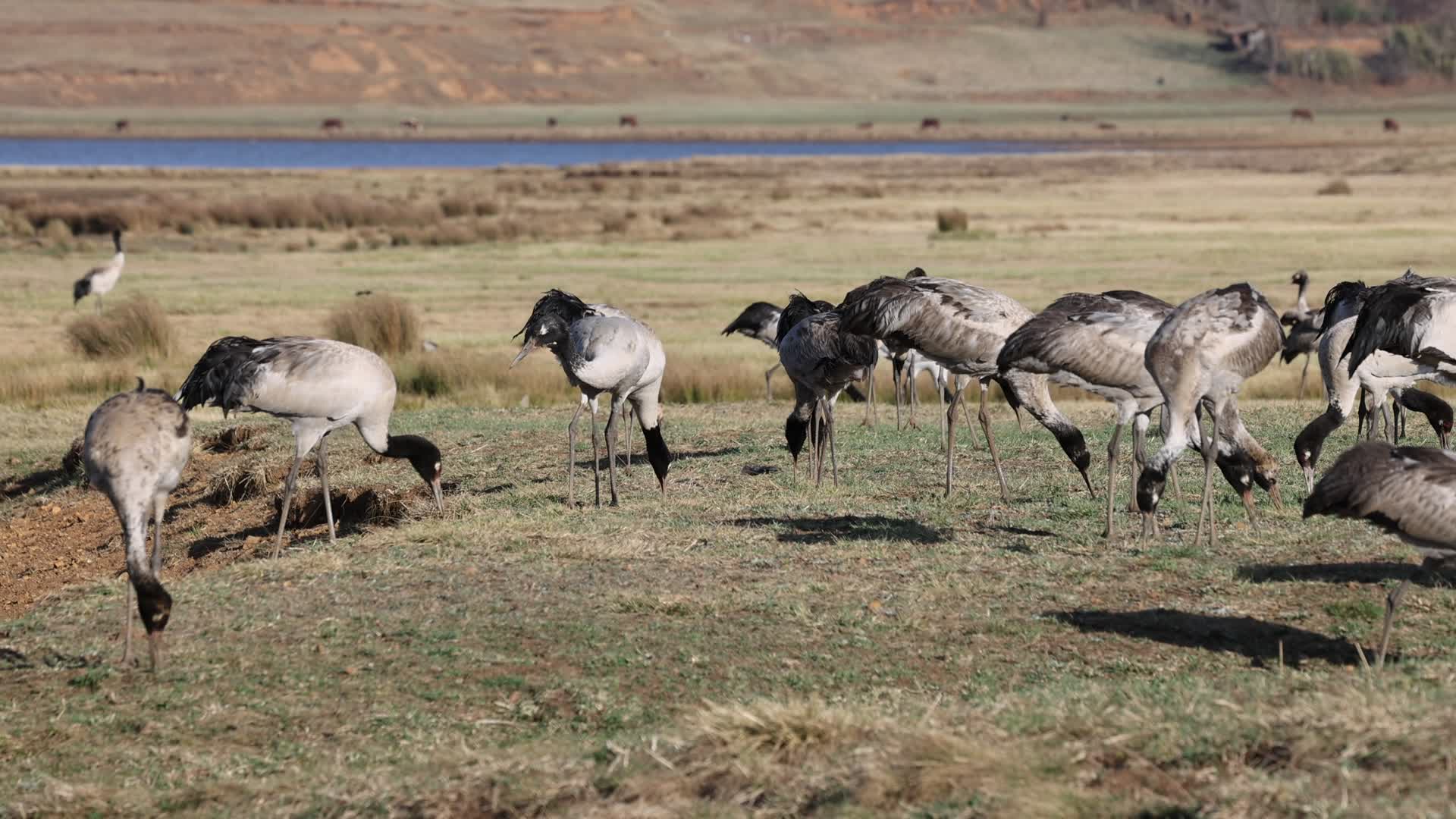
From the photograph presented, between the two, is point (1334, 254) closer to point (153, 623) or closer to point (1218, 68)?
point (153, 623)

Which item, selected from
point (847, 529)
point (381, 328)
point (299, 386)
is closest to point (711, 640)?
point (847, 529)

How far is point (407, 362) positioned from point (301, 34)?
156 m

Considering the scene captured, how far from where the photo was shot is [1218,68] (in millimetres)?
183125

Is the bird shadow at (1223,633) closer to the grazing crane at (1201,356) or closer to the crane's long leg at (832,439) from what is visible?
the grazing crane at (1201,356)

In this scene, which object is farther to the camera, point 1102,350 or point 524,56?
point 524,56

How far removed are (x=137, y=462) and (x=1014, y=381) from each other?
272 inches

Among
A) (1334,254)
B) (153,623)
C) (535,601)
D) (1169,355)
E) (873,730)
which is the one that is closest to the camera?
(873,730)

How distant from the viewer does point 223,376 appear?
13.1 meters

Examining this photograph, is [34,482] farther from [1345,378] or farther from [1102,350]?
[1345,378]

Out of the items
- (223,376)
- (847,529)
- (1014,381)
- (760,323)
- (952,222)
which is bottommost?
(952,222)

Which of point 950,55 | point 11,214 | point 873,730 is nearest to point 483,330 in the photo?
point 873,730

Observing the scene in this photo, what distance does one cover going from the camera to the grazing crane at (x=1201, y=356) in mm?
11688

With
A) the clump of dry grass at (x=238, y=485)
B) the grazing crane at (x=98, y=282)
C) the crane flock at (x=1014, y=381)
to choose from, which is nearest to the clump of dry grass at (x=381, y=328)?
the grazing crane at (x=98, y=282)

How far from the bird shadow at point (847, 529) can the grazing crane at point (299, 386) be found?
2.96 metres
